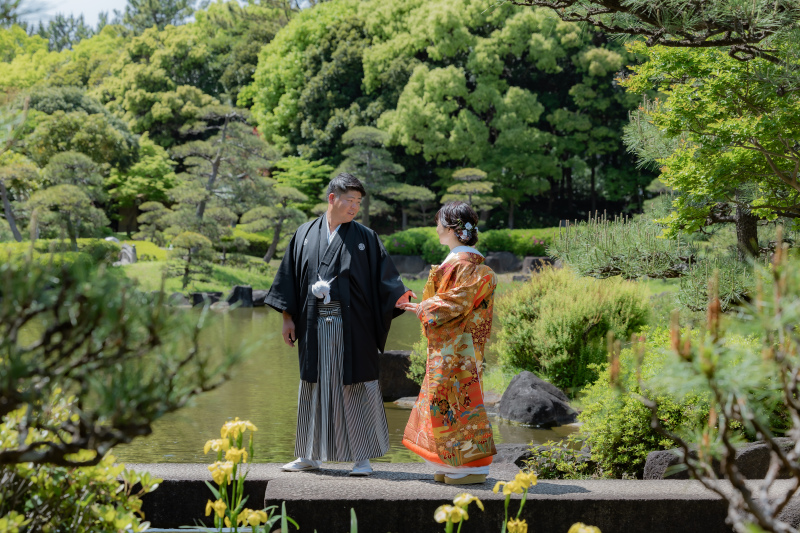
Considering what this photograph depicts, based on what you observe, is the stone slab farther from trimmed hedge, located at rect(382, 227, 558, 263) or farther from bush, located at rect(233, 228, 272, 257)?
bush, located at rect(233, 228, 272, 257)

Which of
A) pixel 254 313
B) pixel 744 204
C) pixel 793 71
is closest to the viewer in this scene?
pixel 793 71

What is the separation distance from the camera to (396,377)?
7.54m

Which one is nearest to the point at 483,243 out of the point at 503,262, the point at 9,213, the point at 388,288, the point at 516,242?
the point at 503,262

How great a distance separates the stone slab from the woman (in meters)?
0.36

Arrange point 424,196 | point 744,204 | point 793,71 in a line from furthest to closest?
point 424,196, point 744,204, point 793,71

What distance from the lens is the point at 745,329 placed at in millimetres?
1274

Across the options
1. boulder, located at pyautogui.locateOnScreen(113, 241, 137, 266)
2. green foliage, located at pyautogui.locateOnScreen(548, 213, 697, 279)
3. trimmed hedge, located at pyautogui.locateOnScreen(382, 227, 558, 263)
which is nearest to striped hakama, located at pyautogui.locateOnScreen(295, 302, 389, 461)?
green foliage, located at pyautogui.locateOnScreen(548, 213, 697, 279)

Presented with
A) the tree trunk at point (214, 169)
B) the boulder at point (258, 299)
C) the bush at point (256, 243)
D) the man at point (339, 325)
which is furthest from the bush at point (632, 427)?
the bush at point (256, 243)

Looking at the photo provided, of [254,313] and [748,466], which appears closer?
[748,466]

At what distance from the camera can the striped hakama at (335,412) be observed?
11.5ft

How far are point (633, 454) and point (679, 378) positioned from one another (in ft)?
9.67

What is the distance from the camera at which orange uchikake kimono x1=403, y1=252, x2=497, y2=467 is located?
339 cm

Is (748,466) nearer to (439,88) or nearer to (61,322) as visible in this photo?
(61,322)

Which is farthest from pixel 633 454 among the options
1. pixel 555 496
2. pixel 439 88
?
pixel 439 88
